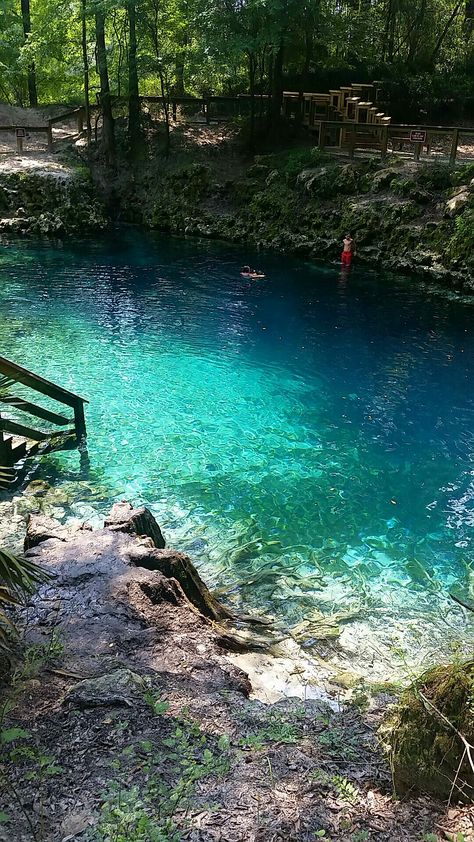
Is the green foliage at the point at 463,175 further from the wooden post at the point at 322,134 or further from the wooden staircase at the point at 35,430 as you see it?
the wooden staircase at the point at 35,430

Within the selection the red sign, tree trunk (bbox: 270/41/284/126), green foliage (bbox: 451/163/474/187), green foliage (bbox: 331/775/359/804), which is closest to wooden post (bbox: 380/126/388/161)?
the red sign

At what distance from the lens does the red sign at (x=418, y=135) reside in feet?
84.5

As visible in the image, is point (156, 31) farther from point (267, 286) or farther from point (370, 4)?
point (267, 286)

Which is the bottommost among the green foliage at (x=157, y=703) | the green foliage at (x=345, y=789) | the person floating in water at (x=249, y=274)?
the person floating in water at (x=249, y=274)

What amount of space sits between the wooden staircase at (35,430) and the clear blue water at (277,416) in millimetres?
342

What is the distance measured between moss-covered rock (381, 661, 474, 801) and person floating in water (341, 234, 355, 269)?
2235 centimetres

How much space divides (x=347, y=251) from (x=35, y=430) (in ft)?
55.5

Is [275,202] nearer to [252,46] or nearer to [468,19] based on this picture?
[252,46]

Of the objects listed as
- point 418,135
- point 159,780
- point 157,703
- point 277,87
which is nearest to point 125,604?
point 157,703

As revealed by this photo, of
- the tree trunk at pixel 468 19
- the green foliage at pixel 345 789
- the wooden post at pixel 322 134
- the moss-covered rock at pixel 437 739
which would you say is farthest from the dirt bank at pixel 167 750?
the tree trunk at pixel 468 19

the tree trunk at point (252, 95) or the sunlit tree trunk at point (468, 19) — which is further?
the sunlit tree trunk at point (468, 19)

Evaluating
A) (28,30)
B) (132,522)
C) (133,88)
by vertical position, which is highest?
(28,30)

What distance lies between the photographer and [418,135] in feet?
84.5

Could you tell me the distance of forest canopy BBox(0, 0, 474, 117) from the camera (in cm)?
2850
